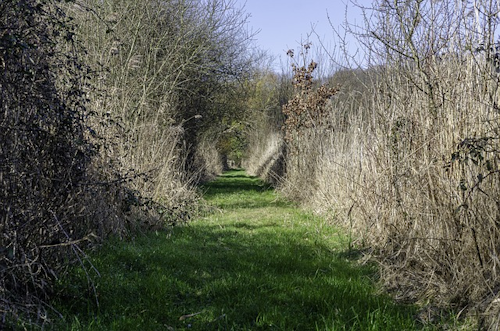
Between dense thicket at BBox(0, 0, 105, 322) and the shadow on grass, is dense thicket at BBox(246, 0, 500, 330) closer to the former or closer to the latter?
the shadow on grass

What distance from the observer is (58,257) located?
369 cm

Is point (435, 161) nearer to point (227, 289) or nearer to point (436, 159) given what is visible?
point (436, 159)

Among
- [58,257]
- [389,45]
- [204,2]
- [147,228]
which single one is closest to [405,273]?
[389,45]

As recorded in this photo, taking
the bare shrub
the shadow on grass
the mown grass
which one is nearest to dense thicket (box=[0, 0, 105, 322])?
the mown grass

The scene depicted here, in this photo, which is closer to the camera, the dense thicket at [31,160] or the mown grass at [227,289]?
the dense thicket at [31,160]

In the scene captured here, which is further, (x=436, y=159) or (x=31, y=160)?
(x=436, y=159)

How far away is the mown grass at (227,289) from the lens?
3391 millimetres

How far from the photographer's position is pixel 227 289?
418 cm

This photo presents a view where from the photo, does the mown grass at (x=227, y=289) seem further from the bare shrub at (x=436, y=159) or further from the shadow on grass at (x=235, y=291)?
the bare shrub at (x=436, y=159)

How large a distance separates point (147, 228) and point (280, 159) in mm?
11138

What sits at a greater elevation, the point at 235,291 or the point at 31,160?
the point at 31,160

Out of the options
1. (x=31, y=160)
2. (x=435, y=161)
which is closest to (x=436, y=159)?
(x=435, y=161)

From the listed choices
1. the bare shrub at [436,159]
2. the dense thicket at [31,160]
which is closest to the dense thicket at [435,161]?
the bare shrub at [436,159]

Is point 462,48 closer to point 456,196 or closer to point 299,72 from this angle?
point 456,196
